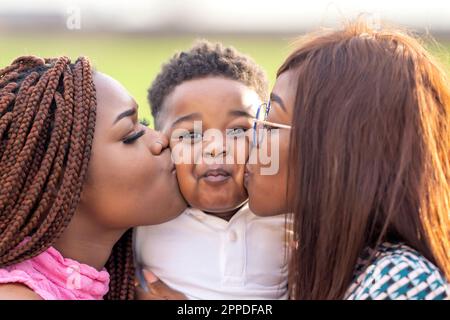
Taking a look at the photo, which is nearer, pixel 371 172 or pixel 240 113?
pixel 371 172

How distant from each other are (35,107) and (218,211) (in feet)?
2.99

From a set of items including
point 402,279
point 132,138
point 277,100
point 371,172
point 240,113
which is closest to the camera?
point 402,279

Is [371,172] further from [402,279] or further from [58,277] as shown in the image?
[58,277]

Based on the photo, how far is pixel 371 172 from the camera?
2.64 m

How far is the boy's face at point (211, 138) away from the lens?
320 centimetres

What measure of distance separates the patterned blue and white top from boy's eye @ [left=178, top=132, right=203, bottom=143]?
3.34ft

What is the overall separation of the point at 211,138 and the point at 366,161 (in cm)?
82

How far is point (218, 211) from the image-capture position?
3.30 meters

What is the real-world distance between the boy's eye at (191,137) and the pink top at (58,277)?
66cm

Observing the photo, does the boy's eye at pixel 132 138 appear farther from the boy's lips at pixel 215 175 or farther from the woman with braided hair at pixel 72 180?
the boy's lips at pixel 215 175

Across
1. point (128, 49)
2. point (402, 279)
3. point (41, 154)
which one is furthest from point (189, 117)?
point (128, 49)
